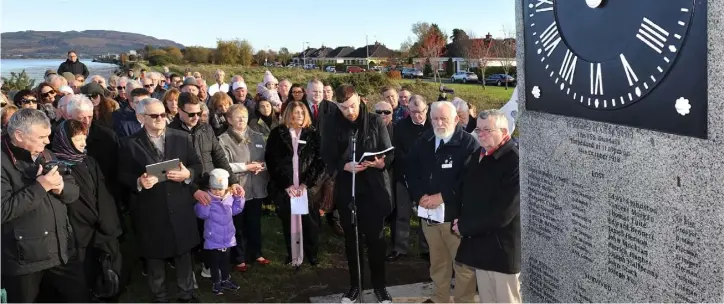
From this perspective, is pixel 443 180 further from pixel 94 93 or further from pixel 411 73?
pixel 411 73

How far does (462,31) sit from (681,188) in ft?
200

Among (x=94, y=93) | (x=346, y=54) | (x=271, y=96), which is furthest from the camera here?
(x=346, y=54)

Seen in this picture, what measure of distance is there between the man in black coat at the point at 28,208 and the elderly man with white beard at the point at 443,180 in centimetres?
273

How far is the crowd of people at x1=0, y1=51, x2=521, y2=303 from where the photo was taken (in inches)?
157

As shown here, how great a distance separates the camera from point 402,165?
5.77m

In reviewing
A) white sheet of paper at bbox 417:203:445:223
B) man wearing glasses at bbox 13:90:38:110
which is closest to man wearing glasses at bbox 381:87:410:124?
white sheet of paper at bbox 417:203:445:223

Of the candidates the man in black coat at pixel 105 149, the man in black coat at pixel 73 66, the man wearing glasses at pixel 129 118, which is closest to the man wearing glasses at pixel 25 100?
the man wearing glasses at pixel 129 118

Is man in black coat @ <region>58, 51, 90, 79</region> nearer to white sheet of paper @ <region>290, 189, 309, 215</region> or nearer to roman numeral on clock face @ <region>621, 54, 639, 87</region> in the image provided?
white sheet of paper @ <region>290, 189, 309, 215</region>

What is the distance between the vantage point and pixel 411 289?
5.61 meters

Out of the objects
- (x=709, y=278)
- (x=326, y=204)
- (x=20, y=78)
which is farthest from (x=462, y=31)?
(x=709, y=278)

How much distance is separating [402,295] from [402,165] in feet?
4.09

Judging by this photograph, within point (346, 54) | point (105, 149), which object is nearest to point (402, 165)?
point (105, 149)

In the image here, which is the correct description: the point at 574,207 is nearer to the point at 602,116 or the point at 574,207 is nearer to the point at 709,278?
the point at 602,116

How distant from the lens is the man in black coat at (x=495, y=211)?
3.89m
